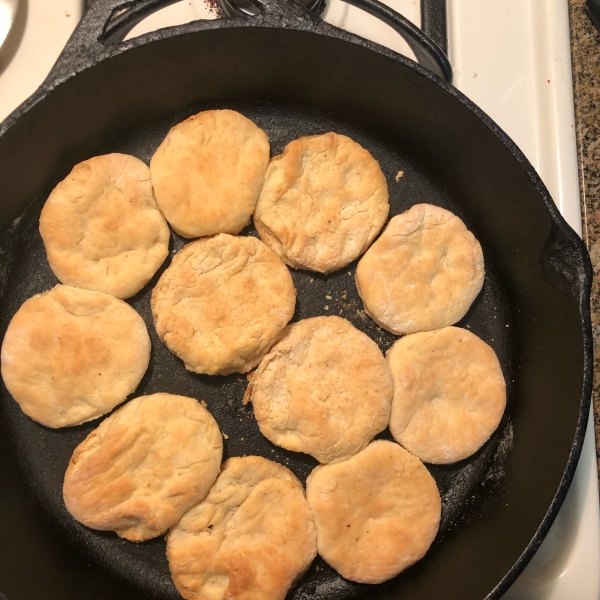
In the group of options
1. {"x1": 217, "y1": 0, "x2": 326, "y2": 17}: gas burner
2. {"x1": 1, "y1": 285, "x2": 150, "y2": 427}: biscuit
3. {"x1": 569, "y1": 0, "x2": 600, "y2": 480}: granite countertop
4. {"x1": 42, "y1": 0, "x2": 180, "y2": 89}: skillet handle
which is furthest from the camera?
{"x1": 569, "y1": 0, "x2": 600, "y2": 480}: granite countertop

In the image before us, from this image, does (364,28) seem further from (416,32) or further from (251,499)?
(251,499)

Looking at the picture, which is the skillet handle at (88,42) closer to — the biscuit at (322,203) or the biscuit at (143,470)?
the biscuit at (322,203)

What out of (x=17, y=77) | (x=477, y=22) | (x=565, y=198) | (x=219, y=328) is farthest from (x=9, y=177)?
(x=565, y=198)

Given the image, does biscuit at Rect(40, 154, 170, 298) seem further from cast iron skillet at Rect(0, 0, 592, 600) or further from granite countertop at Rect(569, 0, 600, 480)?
granite countertop at Rect(569, 0, 600, 480)

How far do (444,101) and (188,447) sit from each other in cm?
132

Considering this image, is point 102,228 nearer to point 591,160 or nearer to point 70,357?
point 70,357

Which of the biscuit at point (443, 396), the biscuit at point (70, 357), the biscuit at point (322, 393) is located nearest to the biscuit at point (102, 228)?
the biscuit at point (70, 357)

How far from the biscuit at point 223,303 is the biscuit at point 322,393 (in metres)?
0.09

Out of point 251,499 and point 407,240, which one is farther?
point 407,240

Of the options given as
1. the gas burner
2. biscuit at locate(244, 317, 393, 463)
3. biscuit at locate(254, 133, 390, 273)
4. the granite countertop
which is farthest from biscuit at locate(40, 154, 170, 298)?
the granite countertop

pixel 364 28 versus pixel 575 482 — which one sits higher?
pixel 364 28

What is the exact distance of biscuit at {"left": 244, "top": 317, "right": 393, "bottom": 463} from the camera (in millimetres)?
1501

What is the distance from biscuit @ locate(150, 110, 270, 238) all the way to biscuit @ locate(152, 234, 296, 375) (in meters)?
0.07

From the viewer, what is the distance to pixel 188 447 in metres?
1.46
